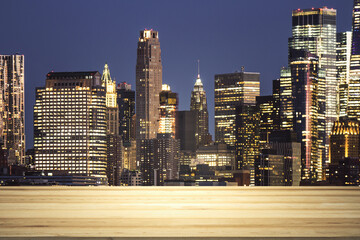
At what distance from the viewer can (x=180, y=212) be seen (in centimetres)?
838

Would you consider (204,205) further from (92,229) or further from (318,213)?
(92,229)

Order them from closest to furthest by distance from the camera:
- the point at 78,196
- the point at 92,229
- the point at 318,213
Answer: the point at 92,229 → the point at 318,213 → the point at 78,196

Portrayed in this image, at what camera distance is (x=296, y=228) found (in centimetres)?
741

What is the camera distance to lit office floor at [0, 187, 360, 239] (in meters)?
7.22

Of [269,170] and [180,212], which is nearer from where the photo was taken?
[180,212]

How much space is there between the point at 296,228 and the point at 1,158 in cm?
18726

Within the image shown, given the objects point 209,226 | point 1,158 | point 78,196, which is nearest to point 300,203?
point 209,226

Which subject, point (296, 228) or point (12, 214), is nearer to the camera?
point (296, 228)

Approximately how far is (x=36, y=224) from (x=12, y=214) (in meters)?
0.78

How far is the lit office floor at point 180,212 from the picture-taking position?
722 cm

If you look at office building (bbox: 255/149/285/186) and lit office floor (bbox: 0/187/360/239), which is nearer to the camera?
lit office floor (bbox: 0/187/360/239)

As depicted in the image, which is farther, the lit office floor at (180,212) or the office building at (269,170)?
the office building at (269,170)

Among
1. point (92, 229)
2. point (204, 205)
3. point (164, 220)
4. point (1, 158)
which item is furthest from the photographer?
point (1, 158)

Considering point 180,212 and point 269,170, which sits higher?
point 180,212
